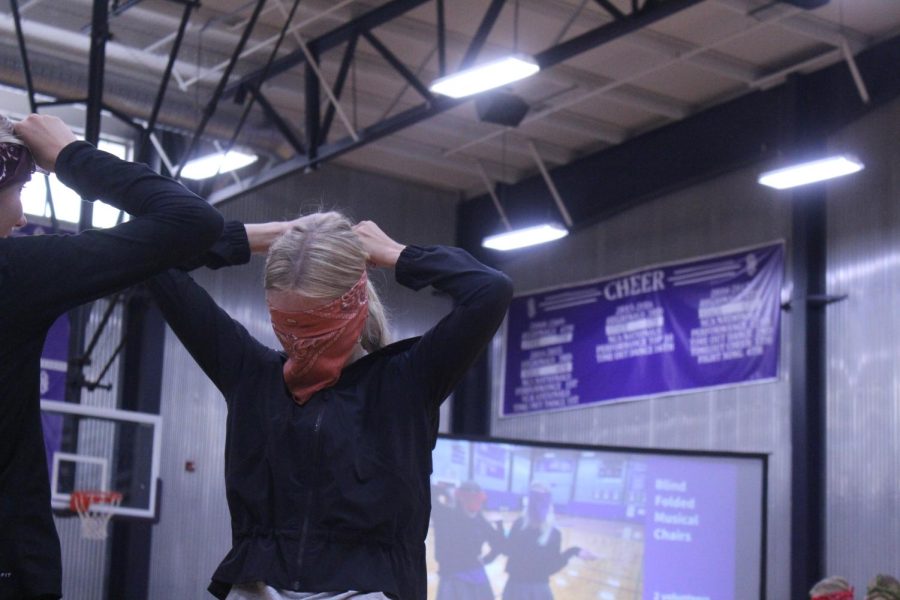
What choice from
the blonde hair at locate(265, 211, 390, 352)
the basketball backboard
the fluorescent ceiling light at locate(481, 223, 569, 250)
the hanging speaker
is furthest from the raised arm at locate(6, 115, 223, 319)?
the fluorescent ceiling light at locate(481, 223, 569, 250)

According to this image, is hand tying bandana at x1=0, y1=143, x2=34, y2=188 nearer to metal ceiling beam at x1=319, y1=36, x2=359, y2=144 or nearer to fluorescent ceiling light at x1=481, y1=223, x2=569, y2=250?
metal ceiling beam at x1=319, y1=36, x2=359, y2=144

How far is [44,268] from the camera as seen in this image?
2.04 m

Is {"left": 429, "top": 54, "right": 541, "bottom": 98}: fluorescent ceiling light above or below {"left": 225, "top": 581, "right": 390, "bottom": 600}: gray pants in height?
above

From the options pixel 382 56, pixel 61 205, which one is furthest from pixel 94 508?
pixel 382 56

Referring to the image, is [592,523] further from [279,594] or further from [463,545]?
[279,594]

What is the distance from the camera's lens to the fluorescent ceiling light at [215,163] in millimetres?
12281

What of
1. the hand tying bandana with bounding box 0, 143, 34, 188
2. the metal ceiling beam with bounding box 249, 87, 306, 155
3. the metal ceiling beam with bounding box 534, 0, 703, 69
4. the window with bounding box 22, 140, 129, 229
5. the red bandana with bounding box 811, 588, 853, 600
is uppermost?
the metal ceiling beam with bounding box 534, 0, 703, 69

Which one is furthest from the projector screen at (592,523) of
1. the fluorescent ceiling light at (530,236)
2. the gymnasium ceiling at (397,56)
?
the gymnasium ceiling at (397,56)

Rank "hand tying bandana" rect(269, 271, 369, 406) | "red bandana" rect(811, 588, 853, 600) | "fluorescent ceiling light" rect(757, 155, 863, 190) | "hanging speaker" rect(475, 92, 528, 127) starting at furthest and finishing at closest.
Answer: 1. "hanging speaker" rect(475, 92, 528, 127)
2. "fluorescent ceiling light" rect(757, 155, 863, 190)
3. "red bandana" rect(811, 588, 853, 600)
4. "hand tying bandana" rect(269, 271, 369, 406)

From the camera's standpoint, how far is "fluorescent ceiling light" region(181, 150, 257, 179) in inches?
484

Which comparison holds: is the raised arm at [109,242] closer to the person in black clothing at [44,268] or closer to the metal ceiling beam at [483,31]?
the person in black clothing at [44,268]

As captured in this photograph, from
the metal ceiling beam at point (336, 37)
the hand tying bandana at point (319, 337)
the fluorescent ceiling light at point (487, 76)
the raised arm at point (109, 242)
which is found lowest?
the hand tying bandana at point (319, 337)

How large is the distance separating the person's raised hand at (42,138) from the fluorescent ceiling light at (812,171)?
9159 millimetres

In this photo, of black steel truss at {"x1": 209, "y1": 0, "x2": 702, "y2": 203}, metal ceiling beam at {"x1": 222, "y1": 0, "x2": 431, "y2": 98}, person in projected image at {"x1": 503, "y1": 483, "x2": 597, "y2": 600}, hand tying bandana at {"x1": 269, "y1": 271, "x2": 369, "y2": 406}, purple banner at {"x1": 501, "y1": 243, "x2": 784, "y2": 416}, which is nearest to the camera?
hand tying bandana at {"x1": 269, "y1": 271, "x2": 369, "y2": 406}
